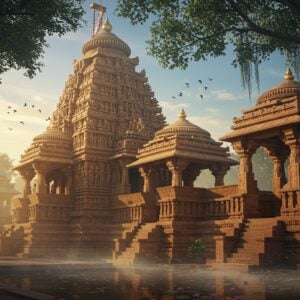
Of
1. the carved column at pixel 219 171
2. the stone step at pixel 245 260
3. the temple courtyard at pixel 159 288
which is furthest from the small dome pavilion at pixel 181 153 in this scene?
the temple courtyard at pixel 159 288

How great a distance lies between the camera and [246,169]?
1941 centimetres

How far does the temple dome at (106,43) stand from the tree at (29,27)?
16951 mm

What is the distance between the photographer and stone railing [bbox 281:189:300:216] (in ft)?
54.6

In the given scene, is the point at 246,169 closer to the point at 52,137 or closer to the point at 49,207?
the point at 49,207

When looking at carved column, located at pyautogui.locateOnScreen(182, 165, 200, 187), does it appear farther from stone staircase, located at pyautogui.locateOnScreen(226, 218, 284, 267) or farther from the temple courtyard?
the temple courtyard

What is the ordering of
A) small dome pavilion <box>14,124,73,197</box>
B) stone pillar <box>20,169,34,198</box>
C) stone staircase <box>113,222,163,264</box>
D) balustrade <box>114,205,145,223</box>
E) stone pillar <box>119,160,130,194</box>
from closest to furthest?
stone staircase <box>113,222,163,264</box> < balustrade <box>114,205,145,223</box> < stone pillar <box>119,160,130,194</box> < small dome pavilion <box>14,124,73,197</box> < stone pillar <box>20,169,34,198</box>

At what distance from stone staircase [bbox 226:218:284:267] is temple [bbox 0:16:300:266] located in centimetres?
5

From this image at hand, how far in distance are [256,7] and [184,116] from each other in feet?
44.6

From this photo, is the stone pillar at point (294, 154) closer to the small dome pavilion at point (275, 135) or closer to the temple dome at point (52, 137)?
the small dome pavilion at point (275, 135)

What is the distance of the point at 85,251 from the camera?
25.8 metres

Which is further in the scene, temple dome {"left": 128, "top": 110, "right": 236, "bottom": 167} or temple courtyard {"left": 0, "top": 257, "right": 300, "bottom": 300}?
temple dome {"left": 128, "top": 110, "right": 236, "bottom": 167}

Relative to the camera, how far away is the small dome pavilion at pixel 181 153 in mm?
22844

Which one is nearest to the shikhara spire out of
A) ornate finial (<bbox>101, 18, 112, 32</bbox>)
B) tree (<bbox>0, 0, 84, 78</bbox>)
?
ornate finial (<bbox>101, 18, 112, 32</bbox>)

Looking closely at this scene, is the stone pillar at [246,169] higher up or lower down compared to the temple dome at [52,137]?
lower down
